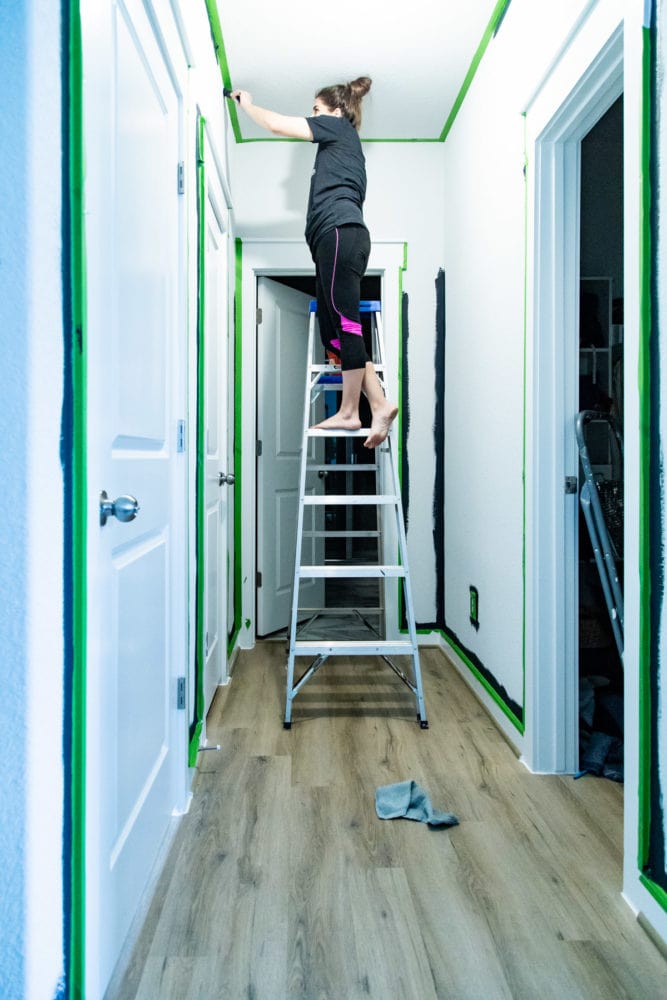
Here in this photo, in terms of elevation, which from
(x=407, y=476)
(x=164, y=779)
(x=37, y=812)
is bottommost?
(x=164, y=779)

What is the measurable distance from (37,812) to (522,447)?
175 centimetres

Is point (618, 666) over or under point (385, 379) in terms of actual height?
under

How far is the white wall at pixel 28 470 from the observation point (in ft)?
2.52

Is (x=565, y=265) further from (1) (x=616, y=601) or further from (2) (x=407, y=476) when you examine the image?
(2) (x=407, y=476)

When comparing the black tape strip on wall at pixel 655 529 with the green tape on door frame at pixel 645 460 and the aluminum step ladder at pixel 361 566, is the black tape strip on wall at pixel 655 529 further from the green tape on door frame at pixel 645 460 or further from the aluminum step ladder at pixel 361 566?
the aluminum step ladder at pixel 361 566

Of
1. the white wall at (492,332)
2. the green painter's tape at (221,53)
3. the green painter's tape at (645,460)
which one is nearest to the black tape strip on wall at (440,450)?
the white wall at (492,332)

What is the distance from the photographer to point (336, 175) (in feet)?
8.34

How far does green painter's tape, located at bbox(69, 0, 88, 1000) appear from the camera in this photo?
0.85 meters

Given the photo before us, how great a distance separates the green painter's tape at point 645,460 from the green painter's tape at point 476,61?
1301 millimetres

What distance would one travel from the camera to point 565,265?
1.96 metres

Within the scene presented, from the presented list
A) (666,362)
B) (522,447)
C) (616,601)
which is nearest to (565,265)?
(522,447)

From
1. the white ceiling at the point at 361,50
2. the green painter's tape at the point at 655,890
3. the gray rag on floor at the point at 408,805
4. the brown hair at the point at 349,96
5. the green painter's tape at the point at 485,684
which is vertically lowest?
the gray rag on floor at the point at 408,805

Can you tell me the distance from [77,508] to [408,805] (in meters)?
1.32

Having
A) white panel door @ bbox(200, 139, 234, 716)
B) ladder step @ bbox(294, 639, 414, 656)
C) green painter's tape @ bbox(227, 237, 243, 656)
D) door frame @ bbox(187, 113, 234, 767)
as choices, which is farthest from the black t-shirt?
ladder step @ bbox(294, 639, 414, 656)
